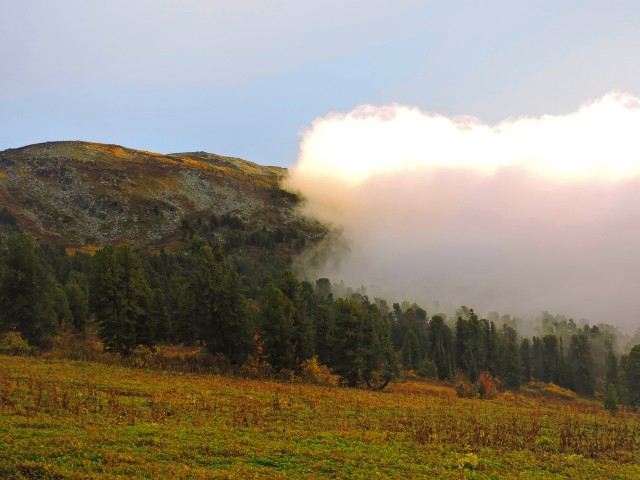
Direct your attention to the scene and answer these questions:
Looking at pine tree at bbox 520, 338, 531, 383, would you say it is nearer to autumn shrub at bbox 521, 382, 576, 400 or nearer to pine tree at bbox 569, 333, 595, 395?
autumn shrub at bbox 521, 382, 576, 400

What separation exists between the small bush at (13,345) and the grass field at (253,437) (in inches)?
463

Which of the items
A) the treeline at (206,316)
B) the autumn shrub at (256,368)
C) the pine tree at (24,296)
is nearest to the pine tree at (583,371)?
the treeline at (206,316)

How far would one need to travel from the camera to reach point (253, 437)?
68.7ft

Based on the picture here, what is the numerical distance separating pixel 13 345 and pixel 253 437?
39.3 meters

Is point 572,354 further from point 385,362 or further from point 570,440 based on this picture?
point 570,440

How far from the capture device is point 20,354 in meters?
46.1

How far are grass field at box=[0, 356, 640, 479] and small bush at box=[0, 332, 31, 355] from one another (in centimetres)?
1175

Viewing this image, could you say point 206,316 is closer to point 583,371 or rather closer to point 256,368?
point 256,368

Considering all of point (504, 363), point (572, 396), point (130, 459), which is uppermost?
point (130, 459)

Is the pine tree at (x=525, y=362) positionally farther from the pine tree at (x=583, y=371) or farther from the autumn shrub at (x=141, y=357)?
the autumn shrub at (x=141, y=357)

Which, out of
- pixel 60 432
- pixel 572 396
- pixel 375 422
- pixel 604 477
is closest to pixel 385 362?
pixel 375 422

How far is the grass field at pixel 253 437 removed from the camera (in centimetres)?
1596

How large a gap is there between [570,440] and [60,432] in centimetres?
2852

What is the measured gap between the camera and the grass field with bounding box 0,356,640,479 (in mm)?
15961
